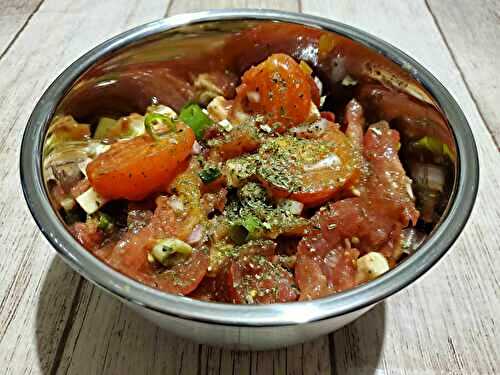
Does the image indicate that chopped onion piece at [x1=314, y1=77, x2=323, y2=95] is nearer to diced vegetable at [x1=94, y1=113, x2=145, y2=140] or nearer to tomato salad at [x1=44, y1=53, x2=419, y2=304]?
tomato salad at [x1=44, y1=53, x2=419, y2=304]

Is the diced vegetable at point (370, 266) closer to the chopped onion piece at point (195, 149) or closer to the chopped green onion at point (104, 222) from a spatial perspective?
the chopped onion piece at point (195, 149)

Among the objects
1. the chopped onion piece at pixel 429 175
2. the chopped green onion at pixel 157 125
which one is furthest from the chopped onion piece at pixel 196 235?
the chopped onion piece at pixel 429 175

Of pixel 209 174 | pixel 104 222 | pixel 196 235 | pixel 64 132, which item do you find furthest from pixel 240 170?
pixel 64 132

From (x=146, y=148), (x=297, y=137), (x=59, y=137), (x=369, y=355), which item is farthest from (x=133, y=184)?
(x=369, y=355)

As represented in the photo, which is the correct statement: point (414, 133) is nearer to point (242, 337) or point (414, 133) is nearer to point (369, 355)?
point (369, 355)

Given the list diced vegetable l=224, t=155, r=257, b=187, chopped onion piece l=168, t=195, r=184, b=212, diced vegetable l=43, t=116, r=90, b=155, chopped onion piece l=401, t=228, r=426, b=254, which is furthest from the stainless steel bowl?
diced vegetable l=224, t=155, r=257, b=187
